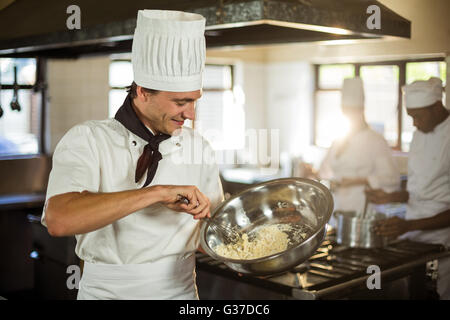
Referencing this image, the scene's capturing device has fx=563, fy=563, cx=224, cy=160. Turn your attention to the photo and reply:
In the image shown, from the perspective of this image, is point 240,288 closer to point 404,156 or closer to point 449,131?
point 449,131

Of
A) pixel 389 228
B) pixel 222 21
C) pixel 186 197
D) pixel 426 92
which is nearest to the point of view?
pixel 186 197

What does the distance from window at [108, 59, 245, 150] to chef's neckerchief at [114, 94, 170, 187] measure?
15.6ft

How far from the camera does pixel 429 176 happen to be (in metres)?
2.67

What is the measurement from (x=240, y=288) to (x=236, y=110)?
431 cm

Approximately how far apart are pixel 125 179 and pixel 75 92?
3.26 m

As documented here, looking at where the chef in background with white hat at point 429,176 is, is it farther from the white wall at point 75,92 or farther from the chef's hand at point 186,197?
the white wall at point 75,92

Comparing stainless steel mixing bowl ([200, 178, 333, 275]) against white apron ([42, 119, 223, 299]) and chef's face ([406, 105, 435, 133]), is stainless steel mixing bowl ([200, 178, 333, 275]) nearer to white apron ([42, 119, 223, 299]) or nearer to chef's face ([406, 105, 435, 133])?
white apron ([42, 119, 223, 299])

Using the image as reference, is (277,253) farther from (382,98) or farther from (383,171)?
(382,98)

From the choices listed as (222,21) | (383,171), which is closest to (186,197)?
(222,21)

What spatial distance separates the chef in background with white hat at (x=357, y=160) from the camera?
3.59 m

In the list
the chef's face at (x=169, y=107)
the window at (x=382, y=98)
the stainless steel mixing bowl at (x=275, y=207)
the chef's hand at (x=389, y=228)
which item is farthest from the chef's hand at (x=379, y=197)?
the window at (x=382, y=98)

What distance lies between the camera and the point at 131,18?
6.94ft

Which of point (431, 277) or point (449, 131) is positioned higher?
point (449, 131)
